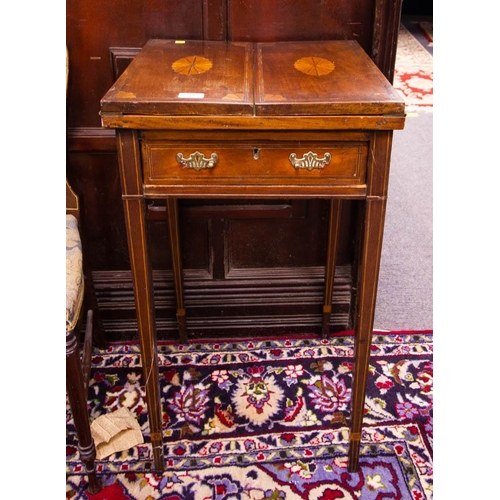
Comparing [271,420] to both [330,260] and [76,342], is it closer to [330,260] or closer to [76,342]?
[330,260]

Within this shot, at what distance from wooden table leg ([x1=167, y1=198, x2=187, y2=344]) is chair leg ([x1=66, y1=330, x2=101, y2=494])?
524 mm

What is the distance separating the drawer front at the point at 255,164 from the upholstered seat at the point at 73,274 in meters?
0.30

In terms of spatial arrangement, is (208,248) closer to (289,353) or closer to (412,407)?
(289,353)

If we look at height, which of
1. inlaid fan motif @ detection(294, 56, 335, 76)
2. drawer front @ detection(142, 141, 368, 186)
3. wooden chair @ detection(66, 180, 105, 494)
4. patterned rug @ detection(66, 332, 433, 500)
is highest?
inlaid fan motif @ detection(294, 56, 335, 76)

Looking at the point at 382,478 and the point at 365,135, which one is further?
the point at 382,478

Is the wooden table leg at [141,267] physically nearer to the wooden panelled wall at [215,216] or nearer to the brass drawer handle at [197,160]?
the brass drawer handle at [197,160]

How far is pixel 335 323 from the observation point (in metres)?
1.83

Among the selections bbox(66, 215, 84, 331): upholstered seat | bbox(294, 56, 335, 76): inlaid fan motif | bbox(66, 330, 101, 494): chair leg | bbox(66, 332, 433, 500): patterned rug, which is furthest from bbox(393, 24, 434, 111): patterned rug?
bbox(66, 330, 101, 494): chair leg

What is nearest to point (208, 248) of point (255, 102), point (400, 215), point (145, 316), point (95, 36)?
point (145, 316)

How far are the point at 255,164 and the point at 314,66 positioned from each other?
0.29 meters

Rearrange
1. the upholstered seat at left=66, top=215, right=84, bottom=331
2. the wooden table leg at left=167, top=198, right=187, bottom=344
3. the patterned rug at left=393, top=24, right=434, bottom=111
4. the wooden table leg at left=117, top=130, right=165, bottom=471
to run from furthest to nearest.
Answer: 1. the patterned rug at left=393, top=24, right=434, bottom=111
2. the wooden table leg at left=167, top=198, right=187, bottom=344
3. the upholstered seat at left=66, top=215, right=84, bottom=331
4. the wooden table leg at left=117, top=130, right=165, bottom=471

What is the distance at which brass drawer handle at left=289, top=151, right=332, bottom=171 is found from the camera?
1.04m

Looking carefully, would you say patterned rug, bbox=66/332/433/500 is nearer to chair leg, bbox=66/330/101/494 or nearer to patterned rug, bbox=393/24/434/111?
chair leg, bbox=66/330/101/494

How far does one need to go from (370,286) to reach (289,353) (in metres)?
0.63
